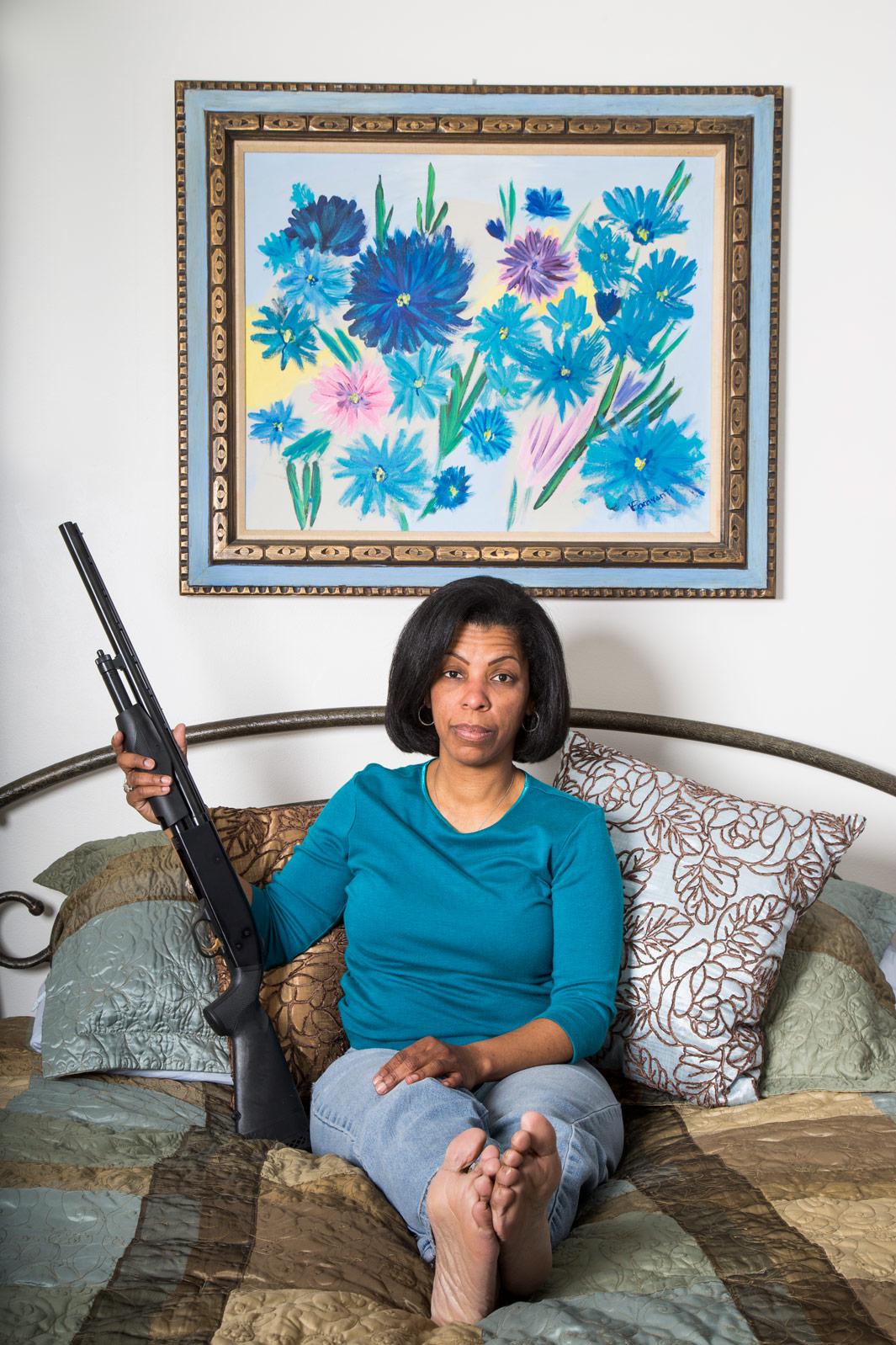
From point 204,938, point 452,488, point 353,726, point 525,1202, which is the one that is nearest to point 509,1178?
point 525,1202

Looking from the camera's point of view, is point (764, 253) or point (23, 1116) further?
point (764, 253)

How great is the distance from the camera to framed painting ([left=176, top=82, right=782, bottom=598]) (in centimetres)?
201

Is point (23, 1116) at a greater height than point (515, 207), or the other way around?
point (515, 207)

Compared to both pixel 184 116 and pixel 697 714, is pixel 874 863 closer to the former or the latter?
pixel 697 714

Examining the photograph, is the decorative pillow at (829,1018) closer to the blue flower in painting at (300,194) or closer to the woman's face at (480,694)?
the woman's face at (480,694)

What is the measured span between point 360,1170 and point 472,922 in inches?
13.1

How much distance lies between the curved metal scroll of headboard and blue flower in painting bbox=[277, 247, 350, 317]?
749mm

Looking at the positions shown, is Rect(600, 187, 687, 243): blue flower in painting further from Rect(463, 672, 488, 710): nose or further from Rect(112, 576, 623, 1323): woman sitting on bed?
Rect(463, 672, 488, 710): nose

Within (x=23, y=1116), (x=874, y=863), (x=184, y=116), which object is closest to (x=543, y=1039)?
(x=23, y=1116)

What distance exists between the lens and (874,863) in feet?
6.97

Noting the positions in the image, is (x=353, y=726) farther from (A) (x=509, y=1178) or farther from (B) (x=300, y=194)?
(A) (x=509, y=1178)

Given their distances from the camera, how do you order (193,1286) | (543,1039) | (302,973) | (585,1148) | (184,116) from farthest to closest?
(184,116)
(302,973)
(543,1039)
(585,1148)
(193,1286)

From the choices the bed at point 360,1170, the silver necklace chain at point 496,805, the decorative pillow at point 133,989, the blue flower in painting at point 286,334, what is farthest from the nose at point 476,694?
the blue flower in painting at point 286,334

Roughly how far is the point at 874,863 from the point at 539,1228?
1.35 metres
